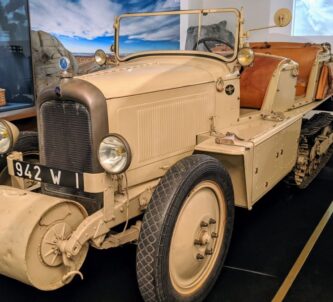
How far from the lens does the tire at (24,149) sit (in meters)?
3.03

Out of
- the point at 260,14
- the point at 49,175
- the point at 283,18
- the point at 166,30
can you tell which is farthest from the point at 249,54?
the point at 260,14

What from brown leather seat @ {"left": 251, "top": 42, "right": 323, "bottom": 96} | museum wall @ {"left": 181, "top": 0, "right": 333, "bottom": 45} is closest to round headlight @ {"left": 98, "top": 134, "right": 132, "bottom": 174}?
brown leather seat @ {"left": 251, "top": 42, "right": 323, "bottom": 96}

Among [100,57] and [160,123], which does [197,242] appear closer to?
[160,123]

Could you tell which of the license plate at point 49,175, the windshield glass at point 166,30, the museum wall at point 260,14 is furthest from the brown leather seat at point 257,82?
the museum wall at point 260,14

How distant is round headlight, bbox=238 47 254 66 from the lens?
10.3 feet

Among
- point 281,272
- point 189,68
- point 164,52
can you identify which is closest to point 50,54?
point 164,52

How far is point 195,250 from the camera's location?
2.55 metres

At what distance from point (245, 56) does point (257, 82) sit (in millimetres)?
863

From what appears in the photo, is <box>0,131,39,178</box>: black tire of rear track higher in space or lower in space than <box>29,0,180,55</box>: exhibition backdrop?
lower

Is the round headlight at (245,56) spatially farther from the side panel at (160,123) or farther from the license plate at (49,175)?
the license plate at (49,175)

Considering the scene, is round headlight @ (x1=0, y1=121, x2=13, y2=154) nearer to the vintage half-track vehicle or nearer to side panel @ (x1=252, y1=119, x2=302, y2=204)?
the vintage half-track vehicle

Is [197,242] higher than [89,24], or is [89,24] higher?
[89,24]

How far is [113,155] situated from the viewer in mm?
2232

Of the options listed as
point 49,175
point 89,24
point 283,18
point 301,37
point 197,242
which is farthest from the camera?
point 301,37
